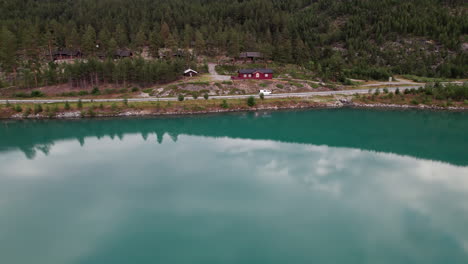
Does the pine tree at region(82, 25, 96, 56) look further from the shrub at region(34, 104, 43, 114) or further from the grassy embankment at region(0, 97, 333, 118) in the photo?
the shrub at region(34, 104, 43, 114)

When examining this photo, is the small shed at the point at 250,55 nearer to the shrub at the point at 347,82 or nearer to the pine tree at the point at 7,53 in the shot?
the shrub at the point at 347,82

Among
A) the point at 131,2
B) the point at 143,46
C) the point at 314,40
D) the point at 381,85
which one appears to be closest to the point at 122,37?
the point at 143,46

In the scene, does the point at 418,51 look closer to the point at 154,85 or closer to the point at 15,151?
the point at 154,85

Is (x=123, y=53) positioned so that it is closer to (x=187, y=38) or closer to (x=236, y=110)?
(x=187, y=38)

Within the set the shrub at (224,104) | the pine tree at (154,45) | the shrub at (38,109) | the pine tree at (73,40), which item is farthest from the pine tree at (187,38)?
the shrub at (38,109)

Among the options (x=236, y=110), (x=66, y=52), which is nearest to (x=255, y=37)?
(x=236, y=110)

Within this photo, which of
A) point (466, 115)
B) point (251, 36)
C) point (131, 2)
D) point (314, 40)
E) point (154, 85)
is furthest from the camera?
point (131, 2)

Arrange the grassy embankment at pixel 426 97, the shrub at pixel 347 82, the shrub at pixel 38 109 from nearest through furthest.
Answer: the shrub at pixel 38 109 < the grassy embankment at pixel 426 97 < the shrub at pixel 347 82

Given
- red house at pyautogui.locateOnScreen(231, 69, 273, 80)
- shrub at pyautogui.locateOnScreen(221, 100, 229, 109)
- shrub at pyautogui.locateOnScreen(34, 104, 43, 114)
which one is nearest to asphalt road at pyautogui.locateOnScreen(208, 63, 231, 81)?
red house at pyautogui.locateOnScreen(231, 69, 273, 80)
